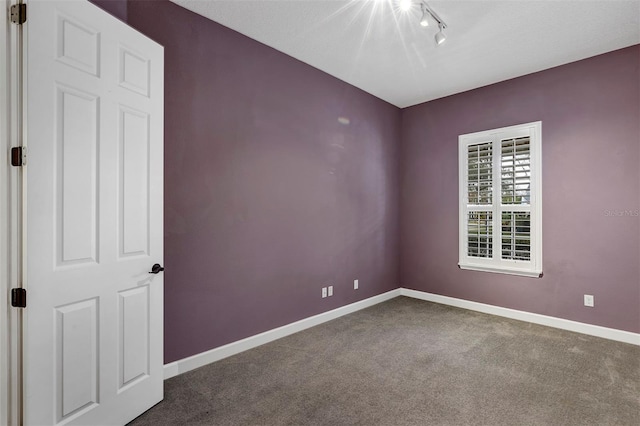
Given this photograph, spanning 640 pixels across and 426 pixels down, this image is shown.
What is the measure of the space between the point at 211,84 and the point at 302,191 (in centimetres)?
140

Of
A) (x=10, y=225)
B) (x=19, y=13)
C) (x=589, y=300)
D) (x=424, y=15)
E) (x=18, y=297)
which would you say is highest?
(x=424, y=15)

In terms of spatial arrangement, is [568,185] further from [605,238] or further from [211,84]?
[211,84]

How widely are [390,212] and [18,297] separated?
13.9 feet

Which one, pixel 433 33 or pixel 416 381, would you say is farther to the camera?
pixel 433 33

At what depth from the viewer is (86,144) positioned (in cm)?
178

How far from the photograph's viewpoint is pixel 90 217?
5.92 feet

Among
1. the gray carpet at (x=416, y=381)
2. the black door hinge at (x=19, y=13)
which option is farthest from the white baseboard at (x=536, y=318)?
the black door hinge at (x=19, y=13)

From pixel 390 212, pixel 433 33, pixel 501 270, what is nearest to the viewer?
pixel 433 33

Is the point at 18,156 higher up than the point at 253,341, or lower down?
higher up

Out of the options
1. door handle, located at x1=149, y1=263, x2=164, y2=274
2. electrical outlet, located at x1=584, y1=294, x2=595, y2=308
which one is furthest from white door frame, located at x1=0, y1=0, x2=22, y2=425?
electrical outlet, located at x1=584, y1=294, x2=595, y2=308

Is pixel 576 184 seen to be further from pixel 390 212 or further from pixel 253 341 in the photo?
pixel 253 341

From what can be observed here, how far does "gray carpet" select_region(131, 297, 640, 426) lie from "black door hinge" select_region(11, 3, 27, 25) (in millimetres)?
2254

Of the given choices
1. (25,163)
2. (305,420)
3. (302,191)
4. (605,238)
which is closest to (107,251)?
(25,163)

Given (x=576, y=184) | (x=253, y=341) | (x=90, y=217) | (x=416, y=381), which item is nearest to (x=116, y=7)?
(x=90, y=217)
